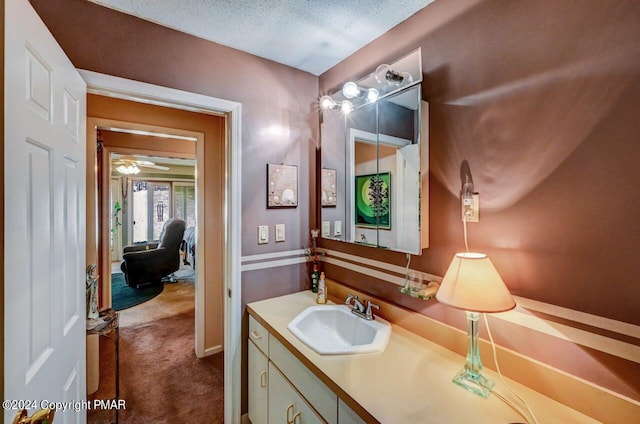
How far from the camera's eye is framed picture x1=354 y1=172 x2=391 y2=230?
4.99ft

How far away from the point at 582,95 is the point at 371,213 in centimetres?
98

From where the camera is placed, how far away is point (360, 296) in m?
1.66

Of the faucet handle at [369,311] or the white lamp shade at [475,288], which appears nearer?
the white lamp shade at [475,288]

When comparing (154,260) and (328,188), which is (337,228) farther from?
(154,260)

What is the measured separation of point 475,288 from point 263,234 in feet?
4.18

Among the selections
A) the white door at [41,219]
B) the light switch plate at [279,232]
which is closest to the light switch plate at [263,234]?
the light switch plate at [279,232]

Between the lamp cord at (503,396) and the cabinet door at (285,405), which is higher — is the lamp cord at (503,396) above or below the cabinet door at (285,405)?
above

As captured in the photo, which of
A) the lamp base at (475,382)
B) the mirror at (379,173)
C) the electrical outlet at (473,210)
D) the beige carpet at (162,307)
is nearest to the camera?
the lamp base at (475,382)

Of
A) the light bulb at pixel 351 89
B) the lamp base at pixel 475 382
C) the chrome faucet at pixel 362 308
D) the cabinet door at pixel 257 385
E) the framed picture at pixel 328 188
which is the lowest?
the cabinet door at pixel 257 385

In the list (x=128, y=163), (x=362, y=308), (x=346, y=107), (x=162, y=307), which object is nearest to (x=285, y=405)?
(x=362, y=308)

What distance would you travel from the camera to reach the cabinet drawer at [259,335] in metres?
1.51

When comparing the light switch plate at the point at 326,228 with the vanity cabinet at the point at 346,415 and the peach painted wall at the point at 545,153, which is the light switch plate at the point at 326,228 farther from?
the vanity cabinet at the point at 346,415

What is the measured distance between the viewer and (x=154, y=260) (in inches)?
177

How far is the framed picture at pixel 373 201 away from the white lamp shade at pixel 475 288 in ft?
1.82
